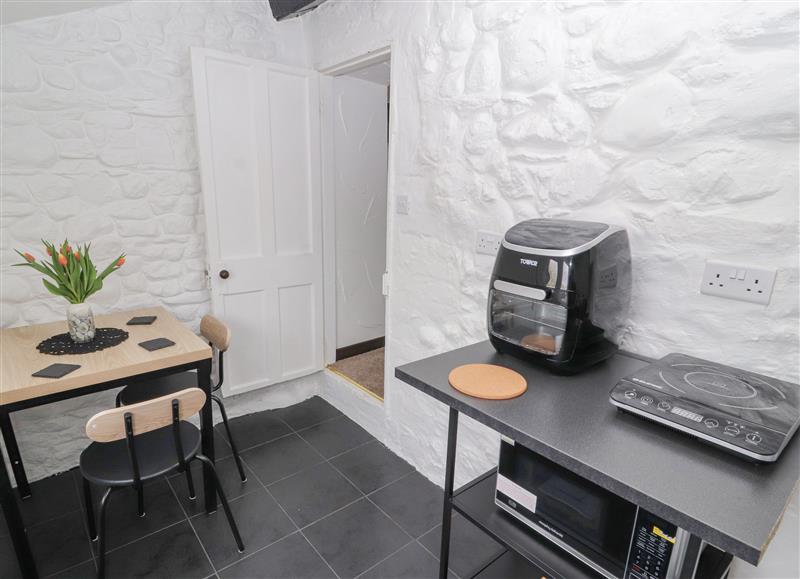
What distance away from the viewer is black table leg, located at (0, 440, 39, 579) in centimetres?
137

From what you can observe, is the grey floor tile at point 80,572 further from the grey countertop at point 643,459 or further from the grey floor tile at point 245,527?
the grey countertop at point 643,459

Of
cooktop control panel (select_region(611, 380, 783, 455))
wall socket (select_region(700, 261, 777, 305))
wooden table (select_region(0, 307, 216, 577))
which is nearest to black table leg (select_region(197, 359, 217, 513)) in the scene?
wooden table (select_region(0, 307, 216, 577))

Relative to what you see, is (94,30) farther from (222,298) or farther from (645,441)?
(645,441)

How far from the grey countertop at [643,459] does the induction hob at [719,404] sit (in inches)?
1.6

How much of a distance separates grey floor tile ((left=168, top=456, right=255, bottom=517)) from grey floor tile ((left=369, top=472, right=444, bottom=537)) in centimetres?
60

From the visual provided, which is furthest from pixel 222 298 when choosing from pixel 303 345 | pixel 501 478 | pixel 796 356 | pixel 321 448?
pixel 796 356

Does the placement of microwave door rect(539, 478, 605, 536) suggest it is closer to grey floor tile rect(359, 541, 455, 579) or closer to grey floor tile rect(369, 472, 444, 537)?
grey floor tile rect(359, 541, 455, 579)

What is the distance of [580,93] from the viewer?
4.47 ft

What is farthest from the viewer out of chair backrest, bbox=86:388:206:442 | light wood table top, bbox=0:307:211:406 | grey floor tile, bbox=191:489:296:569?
grey floor tile, bbox=191:489:296:569

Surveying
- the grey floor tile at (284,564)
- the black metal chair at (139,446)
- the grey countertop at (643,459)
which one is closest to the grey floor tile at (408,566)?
the grey floor tile at (284,564)

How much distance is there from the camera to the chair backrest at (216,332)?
6.59 ft

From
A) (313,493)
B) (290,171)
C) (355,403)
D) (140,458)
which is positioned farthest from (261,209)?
(313,493)

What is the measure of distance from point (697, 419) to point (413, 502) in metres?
1.44

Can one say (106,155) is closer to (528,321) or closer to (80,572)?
(80,572)
